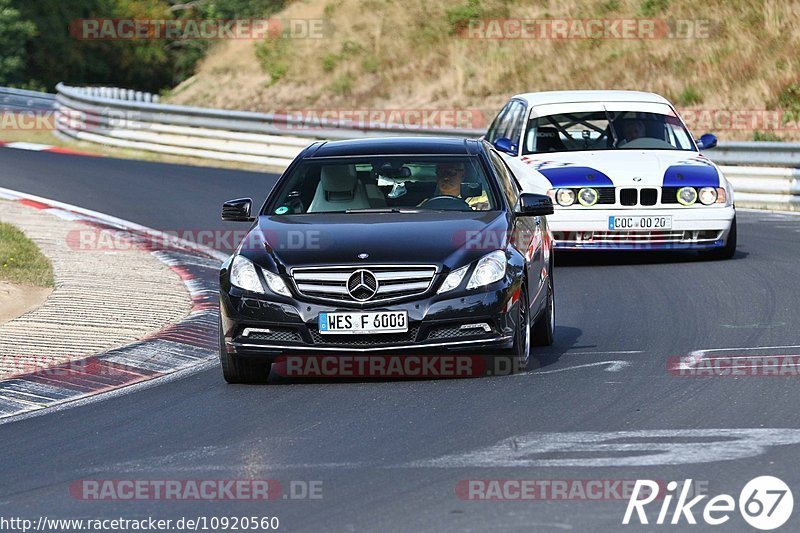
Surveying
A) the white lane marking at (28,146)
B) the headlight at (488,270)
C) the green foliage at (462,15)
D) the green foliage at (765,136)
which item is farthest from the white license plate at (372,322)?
the green foliage at (462,15)

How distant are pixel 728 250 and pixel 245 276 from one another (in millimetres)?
7395

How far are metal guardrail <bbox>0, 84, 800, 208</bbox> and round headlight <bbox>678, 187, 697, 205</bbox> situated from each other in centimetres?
616

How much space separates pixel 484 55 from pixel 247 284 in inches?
1111

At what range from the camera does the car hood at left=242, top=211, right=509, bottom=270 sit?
9242 millimetres

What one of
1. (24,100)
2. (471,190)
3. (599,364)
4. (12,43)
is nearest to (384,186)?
(471,190)

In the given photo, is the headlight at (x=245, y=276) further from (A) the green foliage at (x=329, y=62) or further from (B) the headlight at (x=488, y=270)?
(A) the green foliage at (x=329, y=62)

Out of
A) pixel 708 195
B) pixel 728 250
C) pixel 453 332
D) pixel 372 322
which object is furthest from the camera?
pixel 728 250

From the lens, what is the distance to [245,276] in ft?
30.8

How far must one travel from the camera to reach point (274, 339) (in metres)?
9.24

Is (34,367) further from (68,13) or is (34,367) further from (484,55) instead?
(68,13)

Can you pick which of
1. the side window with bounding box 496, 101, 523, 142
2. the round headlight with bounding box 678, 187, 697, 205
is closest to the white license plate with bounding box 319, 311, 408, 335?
the round headlight with bounding box 678, 187, 697, 205

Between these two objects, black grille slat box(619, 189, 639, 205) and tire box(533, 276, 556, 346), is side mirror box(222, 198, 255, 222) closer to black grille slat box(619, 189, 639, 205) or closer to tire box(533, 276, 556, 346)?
tire box(533, 276, 556, 346)

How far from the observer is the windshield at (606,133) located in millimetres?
15992

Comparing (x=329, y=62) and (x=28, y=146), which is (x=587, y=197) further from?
(x=329, y=62)
